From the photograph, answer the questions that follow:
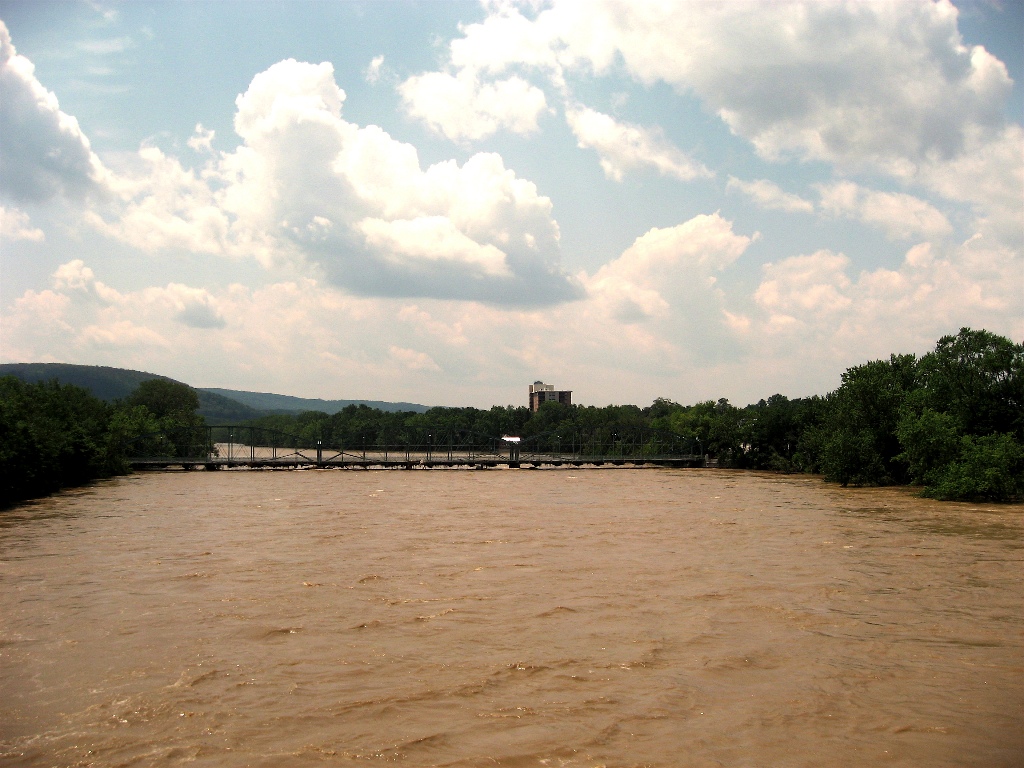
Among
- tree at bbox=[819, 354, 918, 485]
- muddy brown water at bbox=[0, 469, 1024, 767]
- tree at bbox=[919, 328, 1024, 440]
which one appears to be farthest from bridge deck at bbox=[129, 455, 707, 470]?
muddy brown water at bbox=[0, 469, 1024, 767]

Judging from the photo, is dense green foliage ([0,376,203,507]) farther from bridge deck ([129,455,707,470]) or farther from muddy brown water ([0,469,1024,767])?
muddy brown water ([0,469,1024,767])

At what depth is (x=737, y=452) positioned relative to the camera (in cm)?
10544

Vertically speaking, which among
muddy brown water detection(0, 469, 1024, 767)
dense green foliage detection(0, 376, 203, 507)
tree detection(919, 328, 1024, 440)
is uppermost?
tree detection(919, 328, 1024, 440)

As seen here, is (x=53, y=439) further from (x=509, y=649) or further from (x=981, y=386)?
(x=981, y=386)

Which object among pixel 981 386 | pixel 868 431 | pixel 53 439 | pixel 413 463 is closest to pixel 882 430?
pixel 868 431

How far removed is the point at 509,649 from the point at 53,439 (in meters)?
48.6

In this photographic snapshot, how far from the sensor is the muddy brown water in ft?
32.5

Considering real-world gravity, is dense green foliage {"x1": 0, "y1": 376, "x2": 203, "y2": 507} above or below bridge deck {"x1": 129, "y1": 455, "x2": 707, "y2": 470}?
above

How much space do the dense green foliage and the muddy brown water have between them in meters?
17.7

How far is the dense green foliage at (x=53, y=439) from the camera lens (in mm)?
45344

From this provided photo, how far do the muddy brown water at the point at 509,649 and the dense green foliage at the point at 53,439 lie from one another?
17.7m

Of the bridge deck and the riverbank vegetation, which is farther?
the bridge deck

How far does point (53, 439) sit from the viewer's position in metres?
52.6

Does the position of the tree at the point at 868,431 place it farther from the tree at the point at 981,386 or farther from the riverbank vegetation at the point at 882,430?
the tree at the point at 981,386
